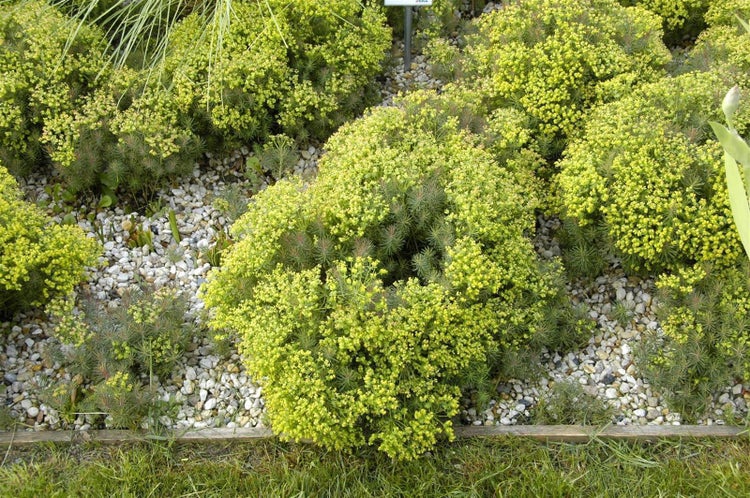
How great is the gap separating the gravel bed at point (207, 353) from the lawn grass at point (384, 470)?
0.16 metres

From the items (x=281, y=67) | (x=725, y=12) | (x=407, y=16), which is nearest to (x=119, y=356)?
(x=281, y=67)

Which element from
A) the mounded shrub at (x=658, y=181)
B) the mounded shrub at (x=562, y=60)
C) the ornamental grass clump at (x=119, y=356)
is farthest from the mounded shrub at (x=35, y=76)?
the mounded shrub at (x=658, y=181)

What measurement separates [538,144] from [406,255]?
3.51 feet

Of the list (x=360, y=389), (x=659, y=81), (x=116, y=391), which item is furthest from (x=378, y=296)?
(x=659, y=81)

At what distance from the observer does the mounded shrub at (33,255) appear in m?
3.66

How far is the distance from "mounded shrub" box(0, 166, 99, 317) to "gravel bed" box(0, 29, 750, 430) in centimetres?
20

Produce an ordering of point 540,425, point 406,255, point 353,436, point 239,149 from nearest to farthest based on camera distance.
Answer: point 353,436
point 540,425
point 406,255
point 239,149

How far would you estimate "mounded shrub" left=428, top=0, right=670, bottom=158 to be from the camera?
4.22m

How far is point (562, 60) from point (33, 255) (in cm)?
298

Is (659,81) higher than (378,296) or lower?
higher

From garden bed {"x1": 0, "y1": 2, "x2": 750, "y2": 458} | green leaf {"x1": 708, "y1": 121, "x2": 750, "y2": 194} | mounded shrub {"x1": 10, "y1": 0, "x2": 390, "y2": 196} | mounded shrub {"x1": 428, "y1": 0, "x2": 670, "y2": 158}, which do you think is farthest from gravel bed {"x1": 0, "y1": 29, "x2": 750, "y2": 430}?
green leaf {"x1": 708, "y1": 121, "x2": 750, "y2": 194}

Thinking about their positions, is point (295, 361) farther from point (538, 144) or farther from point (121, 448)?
point (538, 144)

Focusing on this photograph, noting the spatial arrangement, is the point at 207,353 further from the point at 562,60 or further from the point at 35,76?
the point at 562,60

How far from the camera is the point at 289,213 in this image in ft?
11.9
